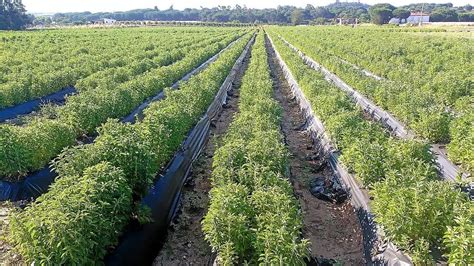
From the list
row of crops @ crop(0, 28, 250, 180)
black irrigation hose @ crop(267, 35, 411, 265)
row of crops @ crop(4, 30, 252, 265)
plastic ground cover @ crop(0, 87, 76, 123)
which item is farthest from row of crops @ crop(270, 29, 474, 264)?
plastic ground cover @ crop(0, 87, 76, 123)

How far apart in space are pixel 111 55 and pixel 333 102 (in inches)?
744

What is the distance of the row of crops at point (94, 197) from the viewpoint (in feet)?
15.2

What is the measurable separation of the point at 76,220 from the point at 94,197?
2.11 ft

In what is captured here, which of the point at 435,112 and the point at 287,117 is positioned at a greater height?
the point at 435,112

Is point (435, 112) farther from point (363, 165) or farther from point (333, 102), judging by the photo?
point (363, 165)

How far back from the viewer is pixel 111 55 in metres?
25.8

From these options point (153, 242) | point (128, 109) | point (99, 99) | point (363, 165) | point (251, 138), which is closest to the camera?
point (153, 242)

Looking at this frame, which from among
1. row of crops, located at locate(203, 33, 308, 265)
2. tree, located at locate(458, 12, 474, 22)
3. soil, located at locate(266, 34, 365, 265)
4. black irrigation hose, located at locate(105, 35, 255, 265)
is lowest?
soil, located at locate(266, 34, 365, 265)

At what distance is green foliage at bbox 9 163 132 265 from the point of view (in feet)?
15.1

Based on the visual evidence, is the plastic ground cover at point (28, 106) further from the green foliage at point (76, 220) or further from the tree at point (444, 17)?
the tree at point (444, 17)

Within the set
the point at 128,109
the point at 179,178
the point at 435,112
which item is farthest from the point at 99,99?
the point at 435,112

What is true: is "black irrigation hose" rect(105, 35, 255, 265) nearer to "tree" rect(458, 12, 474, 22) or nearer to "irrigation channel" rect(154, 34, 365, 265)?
"irrigation channel" rect(154, 34, 365, 265)

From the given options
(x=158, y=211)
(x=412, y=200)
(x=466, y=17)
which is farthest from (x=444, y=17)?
(x=158, y=211)

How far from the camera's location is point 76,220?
479 centimetres
